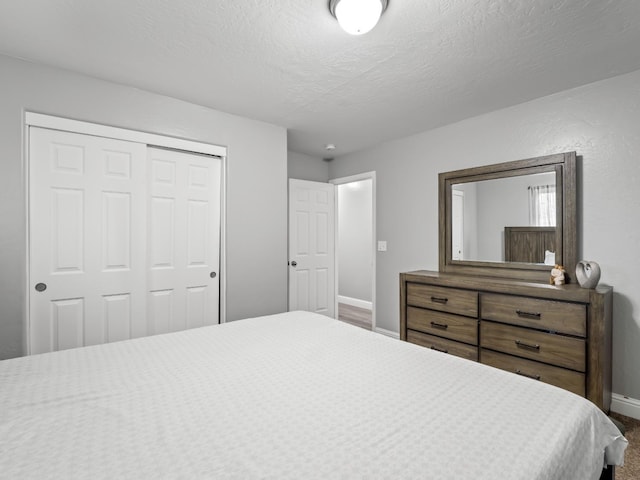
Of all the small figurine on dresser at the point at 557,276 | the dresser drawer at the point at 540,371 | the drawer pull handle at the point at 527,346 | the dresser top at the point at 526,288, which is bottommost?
the dresser drawer at the point at 540,371

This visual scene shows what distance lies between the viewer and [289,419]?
0.95 m

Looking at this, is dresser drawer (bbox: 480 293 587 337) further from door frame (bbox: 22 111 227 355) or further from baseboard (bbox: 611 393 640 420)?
door frame (bbox: 22 111 227 355)

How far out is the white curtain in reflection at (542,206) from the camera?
266 centimetres

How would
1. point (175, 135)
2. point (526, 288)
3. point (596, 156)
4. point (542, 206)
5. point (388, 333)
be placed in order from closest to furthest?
point (526, 288)
point (596, 156)
point (542, 206)
point (175, 135)
point (388, 333)

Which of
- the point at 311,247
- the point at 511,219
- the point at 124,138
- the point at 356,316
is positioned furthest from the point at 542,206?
the point at 124,138

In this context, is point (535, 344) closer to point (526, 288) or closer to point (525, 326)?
point (525, 326)

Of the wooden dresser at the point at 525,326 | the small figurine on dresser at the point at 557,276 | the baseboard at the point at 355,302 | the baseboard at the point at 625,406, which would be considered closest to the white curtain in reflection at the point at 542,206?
the small figurine on dresser at the point at 557,276

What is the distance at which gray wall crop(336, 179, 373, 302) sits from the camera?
6.07m

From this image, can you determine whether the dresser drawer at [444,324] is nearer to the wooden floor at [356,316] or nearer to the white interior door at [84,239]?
the wooden floor at [356,316]

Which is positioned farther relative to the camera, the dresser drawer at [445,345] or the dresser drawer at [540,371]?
the dresser drawer at [445,345]

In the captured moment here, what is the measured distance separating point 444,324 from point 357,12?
8.08 feet

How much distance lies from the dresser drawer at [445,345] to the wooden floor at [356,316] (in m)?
1.57

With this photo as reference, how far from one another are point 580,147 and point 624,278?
105cm

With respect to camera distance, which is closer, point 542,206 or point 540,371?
point 540,371
